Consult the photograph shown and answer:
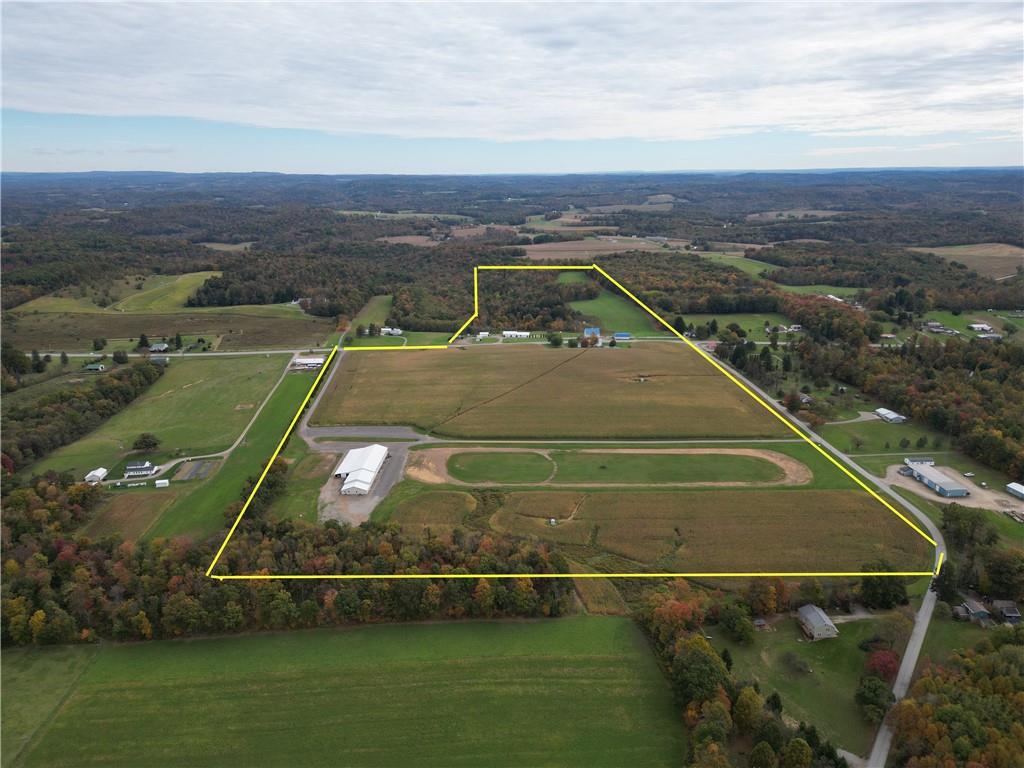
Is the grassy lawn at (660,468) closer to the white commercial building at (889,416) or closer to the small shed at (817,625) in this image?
the small shed at (817,625)

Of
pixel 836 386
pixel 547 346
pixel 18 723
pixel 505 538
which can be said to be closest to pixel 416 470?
pixel 505 538

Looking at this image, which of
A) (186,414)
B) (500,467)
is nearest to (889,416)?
(500,467)

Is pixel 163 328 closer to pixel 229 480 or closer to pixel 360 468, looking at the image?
pixel 229 480

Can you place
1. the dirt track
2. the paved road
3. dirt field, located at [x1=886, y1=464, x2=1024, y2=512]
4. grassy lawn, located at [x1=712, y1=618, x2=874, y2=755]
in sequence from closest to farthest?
the paved road < grassy lawn, located at [x1=712, y1=618, x2=874, y2=755] < dirt field, located at [x1=886, y1=464, x2=1024, y2=512] < the dirt track

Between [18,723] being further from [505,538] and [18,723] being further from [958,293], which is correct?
[958,293]

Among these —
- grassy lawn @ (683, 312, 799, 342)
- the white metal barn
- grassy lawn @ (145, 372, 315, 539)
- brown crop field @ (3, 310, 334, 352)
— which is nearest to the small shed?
the white metal barn

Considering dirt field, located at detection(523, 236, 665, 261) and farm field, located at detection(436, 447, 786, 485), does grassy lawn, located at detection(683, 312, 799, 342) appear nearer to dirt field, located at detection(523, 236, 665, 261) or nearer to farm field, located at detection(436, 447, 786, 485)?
farm field, located at detection(436, 447, 786, 485)
